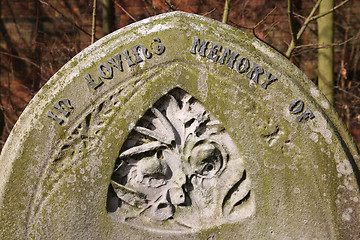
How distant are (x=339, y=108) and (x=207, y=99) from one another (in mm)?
3204

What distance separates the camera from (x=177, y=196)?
2.64 meters

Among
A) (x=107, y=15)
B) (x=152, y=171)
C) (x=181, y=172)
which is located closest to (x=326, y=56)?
(x=107, y=15)

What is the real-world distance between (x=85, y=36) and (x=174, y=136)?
9.50 feet

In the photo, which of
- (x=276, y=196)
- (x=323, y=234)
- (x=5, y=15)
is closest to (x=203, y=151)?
(x=276, y=196)

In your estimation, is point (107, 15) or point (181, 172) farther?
point (107, 15)

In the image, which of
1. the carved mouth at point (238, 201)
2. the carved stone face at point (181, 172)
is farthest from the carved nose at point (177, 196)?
the carved mouth at point (238, 201)

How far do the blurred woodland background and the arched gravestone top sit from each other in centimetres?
243

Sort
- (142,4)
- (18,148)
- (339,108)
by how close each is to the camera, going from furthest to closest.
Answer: (339,108) → (142,4) → (18,148)

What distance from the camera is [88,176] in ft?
8.45

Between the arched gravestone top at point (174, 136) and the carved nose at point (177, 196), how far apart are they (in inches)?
0.8

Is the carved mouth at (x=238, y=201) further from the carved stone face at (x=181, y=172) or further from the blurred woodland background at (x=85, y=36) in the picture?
the blurred woodland background at (x=85, y=36)

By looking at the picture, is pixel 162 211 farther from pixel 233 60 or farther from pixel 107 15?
pixel 107 15

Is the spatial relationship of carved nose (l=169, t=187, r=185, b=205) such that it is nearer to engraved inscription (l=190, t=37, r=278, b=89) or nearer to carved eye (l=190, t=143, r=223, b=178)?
carved eye (l=190, t=143, r=223, b=178)

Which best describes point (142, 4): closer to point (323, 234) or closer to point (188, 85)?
point (188, 85)
